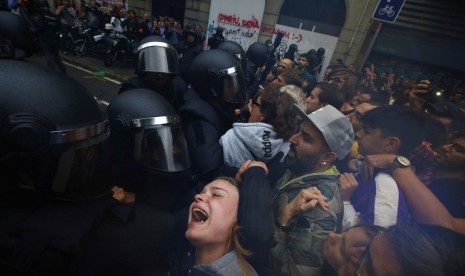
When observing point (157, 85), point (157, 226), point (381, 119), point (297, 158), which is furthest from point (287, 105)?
point (157, 85)

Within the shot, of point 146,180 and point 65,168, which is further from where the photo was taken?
point 146,180

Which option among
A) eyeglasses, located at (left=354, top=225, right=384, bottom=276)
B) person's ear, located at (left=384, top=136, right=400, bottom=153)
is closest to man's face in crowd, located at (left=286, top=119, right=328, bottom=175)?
eyeglasses, located at (left=354, top=225, right=384, bottom=276)

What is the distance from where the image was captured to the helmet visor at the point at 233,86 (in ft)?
7.52

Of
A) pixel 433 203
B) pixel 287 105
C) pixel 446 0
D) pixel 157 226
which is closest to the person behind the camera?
pixel 433 203

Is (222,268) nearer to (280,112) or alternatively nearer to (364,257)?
(364,257)

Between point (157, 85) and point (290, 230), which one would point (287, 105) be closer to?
point (290, 230)

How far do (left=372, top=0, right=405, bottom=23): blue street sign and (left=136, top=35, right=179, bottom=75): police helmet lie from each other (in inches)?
144

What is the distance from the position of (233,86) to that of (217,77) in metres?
0.19

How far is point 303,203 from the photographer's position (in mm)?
1304

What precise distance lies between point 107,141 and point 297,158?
3.92ft

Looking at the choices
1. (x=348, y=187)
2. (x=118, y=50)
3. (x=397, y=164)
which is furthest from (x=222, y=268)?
(x=118, y=50)

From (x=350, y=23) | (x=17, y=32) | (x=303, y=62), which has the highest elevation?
(x=350, y=23)

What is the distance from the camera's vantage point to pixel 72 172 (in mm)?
1136

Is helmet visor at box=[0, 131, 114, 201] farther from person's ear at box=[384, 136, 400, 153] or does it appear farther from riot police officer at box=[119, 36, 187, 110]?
person's ear at box=[384, 136, 400, 153]
